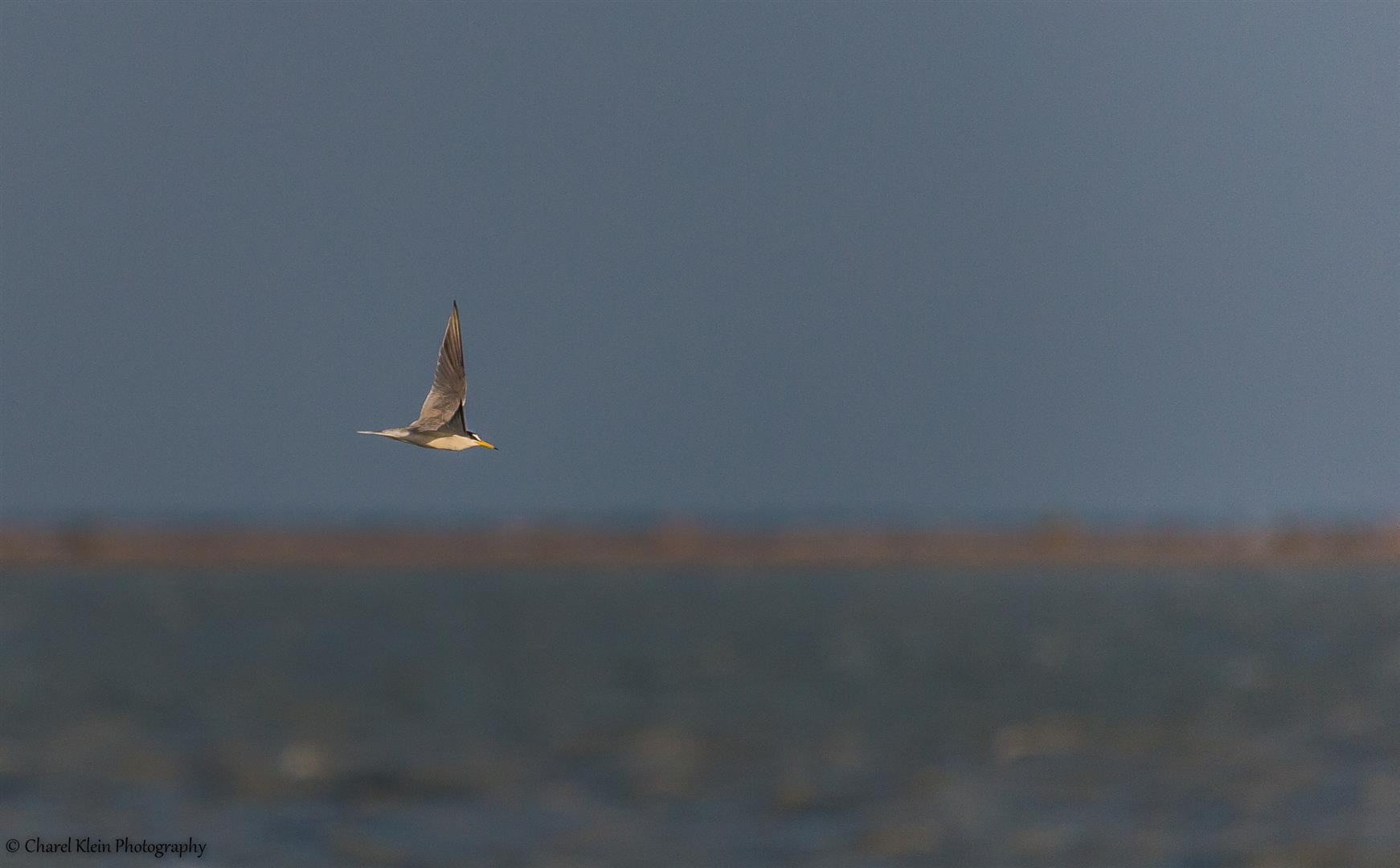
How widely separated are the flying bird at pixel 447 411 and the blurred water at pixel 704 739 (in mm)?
13607

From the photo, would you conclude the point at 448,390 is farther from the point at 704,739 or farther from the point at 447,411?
the point at 704,739

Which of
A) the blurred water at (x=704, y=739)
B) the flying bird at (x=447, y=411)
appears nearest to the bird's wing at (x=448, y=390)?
the flying bird at (x=447, y=411)

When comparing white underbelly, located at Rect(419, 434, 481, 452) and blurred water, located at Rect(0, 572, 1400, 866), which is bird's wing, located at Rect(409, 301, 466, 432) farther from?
blurred water, located at Rect(0, 572, 1400, 866)

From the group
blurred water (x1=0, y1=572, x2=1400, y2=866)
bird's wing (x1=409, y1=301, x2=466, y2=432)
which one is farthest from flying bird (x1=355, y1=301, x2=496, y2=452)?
blurred water (x1=0, y1=572, x2=1400, y2=866)

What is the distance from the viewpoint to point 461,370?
6.05 m

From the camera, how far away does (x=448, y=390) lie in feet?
19.7

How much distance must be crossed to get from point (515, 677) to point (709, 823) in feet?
50.8

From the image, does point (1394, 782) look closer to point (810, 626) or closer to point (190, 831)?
point (190, 831)

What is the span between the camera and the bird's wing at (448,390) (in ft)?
18.7

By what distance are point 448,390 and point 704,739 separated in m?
21.4

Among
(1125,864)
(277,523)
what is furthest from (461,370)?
(277,523)

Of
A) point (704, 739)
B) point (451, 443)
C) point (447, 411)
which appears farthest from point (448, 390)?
point (704, 739)

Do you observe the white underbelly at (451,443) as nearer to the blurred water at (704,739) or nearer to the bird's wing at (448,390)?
the bird's wing at (448,390)

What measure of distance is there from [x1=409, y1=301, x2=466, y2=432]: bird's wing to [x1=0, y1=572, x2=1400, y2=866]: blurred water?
1358 cm
